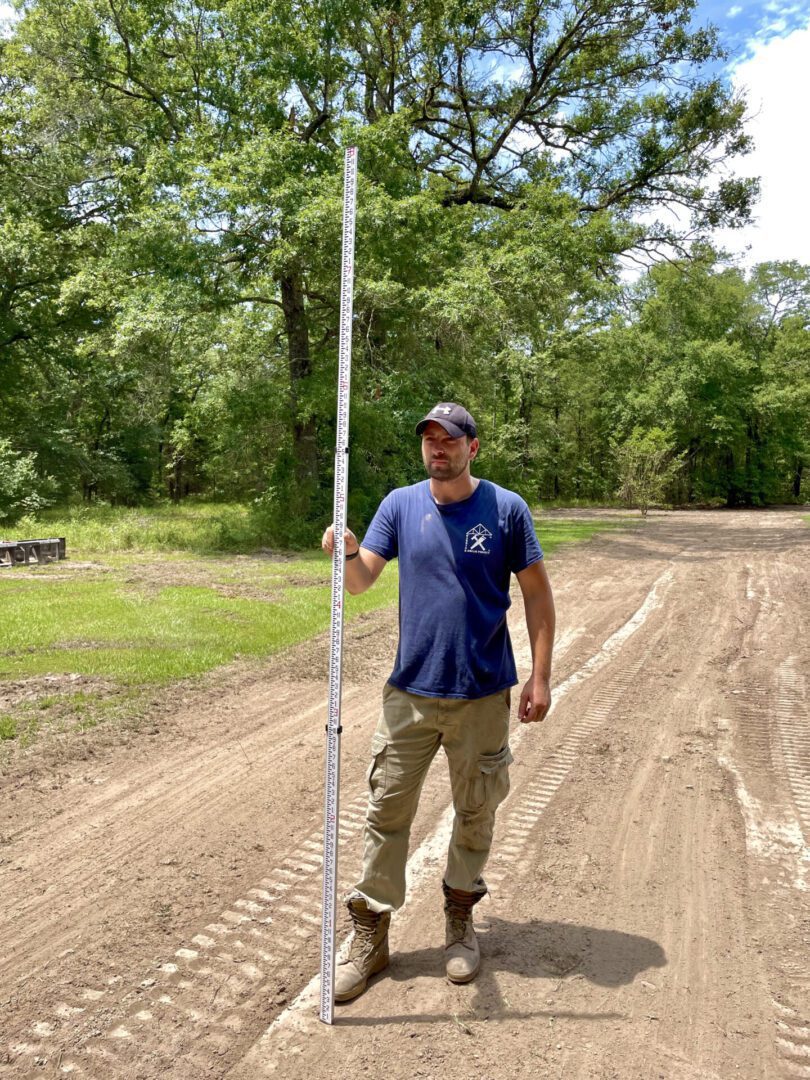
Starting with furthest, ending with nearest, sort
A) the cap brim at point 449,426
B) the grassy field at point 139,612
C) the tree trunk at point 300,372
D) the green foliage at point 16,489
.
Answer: the green foliage at point 16,489 → the tree trunk at point 300,372 → the grassy field at point 139,612 → the cap brim at point 449,426

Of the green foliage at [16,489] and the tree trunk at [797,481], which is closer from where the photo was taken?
the green foliage at [16,489]

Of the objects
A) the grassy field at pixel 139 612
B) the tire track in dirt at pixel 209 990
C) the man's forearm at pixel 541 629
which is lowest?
the tire track in dirt at pixel 209 990

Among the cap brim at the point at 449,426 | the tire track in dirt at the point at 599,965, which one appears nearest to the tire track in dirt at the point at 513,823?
the tire track in dirt at the point at 599,965

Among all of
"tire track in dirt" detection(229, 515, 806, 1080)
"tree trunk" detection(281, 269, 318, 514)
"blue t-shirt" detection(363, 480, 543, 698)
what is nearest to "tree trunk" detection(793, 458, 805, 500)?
"tree trunk" detection(281, 269, 318, 514)

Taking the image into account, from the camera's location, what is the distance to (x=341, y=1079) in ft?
7.70

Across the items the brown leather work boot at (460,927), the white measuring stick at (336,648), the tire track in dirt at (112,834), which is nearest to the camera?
the white measuring stick at (336,648)

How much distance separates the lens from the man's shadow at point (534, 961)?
8.73ft

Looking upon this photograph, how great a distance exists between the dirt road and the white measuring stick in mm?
242

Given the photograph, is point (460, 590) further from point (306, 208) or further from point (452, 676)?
point (306, 208)

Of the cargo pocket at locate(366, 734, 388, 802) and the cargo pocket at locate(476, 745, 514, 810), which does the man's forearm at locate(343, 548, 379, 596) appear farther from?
the cargo pocket at locate(476, 745, 514, 810)

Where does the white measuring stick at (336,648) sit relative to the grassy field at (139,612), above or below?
above

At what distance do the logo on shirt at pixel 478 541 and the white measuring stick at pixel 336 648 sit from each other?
0.48 metres

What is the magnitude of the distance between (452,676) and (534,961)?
123cm

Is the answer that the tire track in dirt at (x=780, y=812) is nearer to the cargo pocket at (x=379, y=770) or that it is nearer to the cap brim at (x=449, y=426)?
the cargo pocket at (x=379, y=770)
